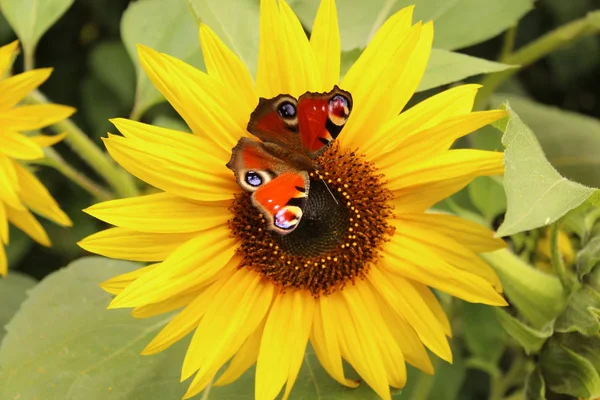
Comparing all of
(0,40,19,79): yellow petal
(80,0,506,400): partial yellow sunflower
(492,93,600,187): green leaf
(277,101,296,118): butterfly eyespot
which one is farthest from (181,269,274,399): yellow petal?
(492,93,600,187): green leaf

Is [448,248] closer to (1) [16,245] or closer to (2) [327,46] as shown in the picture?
(2) [327,46]

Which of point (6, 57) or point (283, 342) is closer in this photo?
point (283, 342)

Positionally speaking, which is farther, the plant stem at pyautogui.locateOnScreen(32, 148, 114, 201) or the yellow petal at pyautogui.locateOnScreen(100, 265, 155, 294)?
the plant stem at pyautogui.locateOnScreen(32, 148, 114, 201)

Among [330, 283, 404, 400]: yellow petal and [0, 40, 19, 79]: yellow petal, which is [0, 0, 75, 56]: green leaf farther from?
[330, 283, 404, 400]: yellow petal

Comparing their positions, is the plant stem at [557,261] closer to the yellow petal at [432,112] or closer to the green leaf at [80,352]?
the yellow petal at [432,112]

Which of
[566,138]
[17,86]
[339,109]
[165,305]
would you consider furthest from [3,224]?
[566,138]

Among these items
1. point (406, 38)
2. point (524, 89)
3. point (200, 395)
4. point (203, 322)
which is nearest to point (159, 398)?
point (200, 395)
